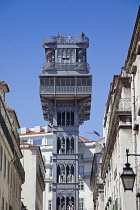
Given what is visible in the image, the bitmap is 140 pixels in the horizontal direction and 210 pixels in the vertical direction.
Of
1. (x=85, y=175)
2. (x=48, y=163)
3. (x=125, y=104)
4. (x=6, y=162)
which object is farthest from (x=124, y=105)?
(x=48, y=163)

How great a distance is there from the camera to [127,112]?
32531mm

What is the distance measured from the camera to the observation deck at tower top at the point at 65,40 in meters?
102

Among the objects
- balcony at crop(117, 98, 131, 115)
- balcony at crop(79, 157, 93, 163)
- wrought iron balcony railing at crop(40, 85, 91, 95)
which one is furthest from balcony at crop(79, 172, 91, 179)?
balcony at crop(117, 98, 131, 115)

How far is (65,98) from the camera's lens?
99.6 m

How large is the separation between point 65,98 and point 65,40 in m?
11.7

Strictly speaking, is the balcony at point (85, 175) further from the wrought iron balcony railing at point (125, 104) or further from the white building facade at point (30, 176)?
the wrought iron balcony railing at point (125, 104)

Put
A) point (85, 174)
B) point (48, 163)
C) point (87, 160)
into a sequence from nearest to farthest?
1. point (85, 174)
2. point (87, 160)
3. point (48, 163)

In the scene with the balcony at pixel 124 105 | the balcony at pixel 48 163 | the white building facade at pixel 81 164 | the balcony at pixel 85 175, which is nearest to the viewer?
the balcony at pixel 124 105

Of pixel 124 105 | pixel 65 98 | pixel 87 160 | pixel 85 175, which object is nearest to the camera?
pixel 124 105

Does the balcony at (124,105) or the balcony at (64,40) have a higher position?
the balcony at (64,40)

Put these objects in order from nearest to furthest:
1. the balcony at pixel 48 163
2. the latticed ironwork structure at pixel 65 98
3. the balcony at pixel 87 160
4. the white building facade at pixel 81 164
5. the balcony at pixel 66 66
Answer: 1. the latticed ironwork structure at pixel 65 98
2. the balcony at pixel 66 66
3. the white building facade at pixel 81 164
4. the balcony at pixel 87 160
5. the balcony at pixel 48 163

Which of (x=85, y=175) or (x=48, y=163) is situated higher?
(x=48, y=163)

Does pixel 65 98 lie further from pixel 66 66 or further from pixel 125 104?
pixel 125 104

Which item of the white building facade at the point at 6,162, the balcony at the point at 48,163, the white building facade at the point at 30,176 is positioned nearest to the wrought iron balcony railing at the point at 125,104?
the white building facade at the point at 6,162
